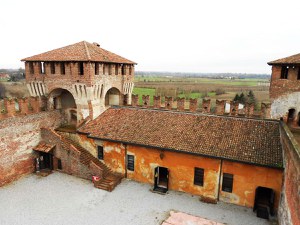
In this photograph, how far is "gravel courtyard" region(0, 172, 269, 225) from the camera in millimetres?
12953

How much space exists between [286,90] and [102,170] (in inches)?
542

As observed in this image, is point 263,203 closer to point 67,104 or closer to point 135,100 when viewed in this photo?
point 135,100

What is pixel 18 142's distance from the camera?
17.1m

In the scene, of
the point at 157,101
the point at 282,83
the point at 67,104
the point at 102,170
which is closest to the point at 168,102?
the point at 157,101

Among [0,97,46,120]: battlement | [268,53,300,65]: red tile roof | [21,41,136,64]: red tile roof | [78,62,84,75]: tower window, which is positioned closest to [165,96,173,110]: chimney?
[21,41,136,64]: red tile roof

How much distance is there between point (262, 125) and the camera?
15.7 metres

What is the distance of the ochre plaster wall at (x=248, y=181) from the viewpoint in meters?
13.1

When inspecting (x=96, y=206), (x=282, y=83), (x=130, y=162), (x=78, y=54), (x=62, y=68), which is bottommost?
(x=96, y=206)

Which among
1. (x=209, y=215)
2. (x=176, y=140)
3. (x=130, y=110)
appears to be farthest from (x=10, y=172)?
(x=209, y=215)

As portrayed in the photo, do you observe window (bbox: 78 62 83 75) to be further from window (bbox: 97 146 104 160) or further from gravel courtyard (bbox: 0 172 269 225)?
gravel courtyard (bbox: 0 172 269 225)

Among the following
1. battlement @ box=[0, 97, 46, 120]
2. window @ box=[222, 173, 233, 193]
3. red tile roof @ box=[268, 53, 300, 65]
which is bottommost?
window @ box=[222, 173, 233, 193]

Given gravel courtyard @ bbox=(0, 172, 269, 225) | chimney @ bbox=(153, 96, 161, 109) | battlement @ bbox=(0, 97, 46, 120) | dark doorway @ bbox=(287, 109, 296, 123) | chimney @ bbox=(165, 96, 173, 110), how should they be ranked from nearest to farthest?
gravel courtyard @ bbox=(0, 172, 269, 225) < dark doorway @ bbox=(287, 109, 296, 123) < battlement @ bbox=(0, 97, 46, 120) < chimney @ bbox=(165, 96, 173, 110) < chimney @ bbox=(153, 96, 161, 109)

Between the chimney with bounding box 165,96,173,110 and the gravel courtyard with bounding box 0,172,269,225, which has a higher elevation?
the chimney with bounding box 165,96,173,110

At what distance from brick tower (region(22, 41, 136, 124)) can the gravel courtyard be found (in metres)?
6.29
